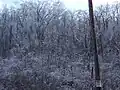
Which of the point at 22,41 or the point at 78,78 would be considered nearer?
the point at 78,78

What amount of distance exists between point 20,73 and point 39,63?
768cm

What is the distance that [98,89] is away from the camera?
7316 mm

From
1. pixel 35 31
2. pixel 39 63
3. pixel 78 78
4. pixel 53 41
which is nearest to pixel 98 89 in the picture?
pixel 78 78

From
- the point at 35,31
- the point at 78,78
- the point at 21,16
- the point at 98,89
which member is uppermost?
the point at 21,16

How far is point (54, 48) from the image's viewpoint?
1849 inches

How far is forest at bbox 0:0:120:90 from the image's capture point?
27.3 meters

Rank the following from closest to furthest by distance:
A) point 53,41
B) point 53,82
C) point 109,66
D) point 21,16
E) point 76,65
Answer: point 53,82
point 109,66
point 76,65
point 53,41
point 21,16

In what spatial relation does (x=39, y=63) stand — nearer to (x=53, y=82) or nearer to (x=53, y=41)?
(x=53, y=82)

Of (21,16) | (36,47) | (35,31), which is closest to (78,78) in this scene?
(36,47)

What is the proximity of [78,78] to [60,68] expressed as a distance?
194 inches

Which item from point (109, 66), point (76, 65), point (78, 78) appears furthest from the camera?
point (76, 65)

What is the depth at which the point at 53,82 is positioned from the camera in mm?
27141

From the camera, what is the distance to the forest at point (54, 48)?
89.6ft

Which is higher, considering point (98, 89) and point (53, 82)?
point (98, 89)
